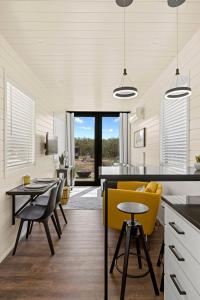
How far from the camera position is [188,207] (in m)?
1.48

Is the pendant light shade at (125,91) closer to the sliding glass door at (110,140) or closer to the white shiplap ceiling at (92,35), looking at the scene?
the white shiplap ceiling at (92,35)

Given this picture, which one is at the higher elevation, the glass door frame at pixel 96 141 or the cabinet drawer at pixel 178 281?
the glass door frame at pixel 96 141

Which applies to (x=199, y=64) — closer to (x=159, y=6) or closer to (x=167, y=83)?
(x=159, y=6)

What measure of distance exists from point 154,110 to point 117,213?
239cm

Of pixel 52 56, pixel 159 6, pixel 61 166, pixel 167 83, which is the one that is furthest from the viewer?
pixel 61 166

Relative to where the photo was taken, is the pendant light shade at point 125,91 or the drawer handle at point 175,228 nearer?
the drawer handle at point 175,228

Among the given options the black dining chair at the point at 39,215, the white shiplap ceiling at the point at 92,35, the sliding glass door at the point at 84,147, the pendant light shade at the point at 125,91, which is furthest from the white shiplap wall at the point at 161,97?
the sliding glass door at the point at 84,147

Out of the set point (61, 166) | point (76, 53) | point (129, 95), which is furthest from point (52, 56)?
point (61, 166)

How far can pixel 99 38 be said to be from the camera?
281 centimetres

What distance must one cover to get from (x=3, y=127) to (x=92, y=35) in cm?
155

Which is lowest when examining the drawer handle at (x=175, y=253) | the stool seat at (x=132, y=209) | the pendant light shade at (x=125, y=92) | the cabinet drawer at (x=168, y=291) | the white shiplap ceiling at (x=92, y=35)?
the cabinet drawer at (x=168, y=291)

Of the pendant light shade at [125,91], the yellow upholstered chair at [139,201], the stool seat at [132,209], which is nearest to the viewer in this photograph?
the stool seat at [132,209]

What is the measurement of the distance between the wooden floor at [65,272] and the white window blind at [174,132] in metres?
1.23

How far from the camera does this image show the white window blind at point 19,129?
3.07m
